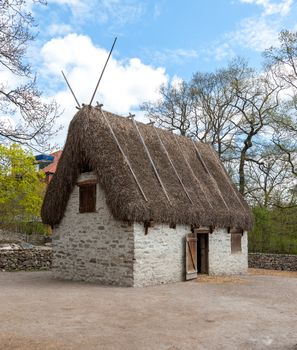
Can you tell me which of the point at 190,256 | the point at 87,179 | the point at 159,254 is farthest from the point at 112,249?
the point at 190,256

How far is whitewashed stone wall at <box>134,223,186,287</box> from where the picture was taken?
12883 millimetres

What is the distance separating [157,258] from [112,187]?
2856mm

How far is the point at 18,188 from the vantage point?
74.4 ft

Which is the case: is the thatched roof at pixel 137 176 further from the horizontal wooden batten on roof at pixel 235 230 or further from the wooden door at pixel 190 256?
the wooden door at pixel 190 256

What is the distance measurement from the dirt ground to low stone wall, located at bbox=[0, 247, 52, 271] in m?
4.33

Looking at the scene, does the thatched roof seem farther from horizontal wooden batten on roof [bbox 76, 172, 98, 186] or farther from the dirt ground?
the dirt ground

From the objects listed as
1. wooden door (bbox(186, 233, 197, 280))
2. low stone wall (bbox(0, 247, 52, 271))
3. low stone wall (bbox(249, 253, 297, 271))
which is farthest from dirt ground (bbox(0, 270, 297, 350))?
low stone wall (bbox(249, 253, 297, 271))

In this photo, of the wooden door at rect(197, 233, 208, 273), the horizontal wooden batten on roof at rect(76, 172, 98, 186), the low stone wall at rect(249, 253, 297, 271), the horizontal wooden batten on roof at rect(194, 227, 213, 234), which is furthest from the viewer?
the low stone wall at rect(249, 253, 297, 271)

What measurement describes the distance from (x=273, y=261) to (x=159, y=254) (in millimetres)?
11400

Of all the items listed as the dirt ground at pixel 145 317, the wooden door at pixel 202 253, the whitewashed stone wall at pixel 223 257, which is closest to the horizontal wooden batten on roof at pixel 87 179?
the dirt ground at pixel 145 317

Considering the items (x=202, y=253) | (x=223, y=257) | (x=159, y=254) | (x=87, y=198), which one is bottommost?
(x=223, y=257)

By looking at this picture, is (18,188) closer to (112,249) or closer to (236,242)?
(112,249)

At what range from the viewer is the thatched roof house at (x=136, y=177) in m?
13.1

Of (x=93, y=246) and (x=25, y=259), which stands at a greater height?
(x=93, y=246)
